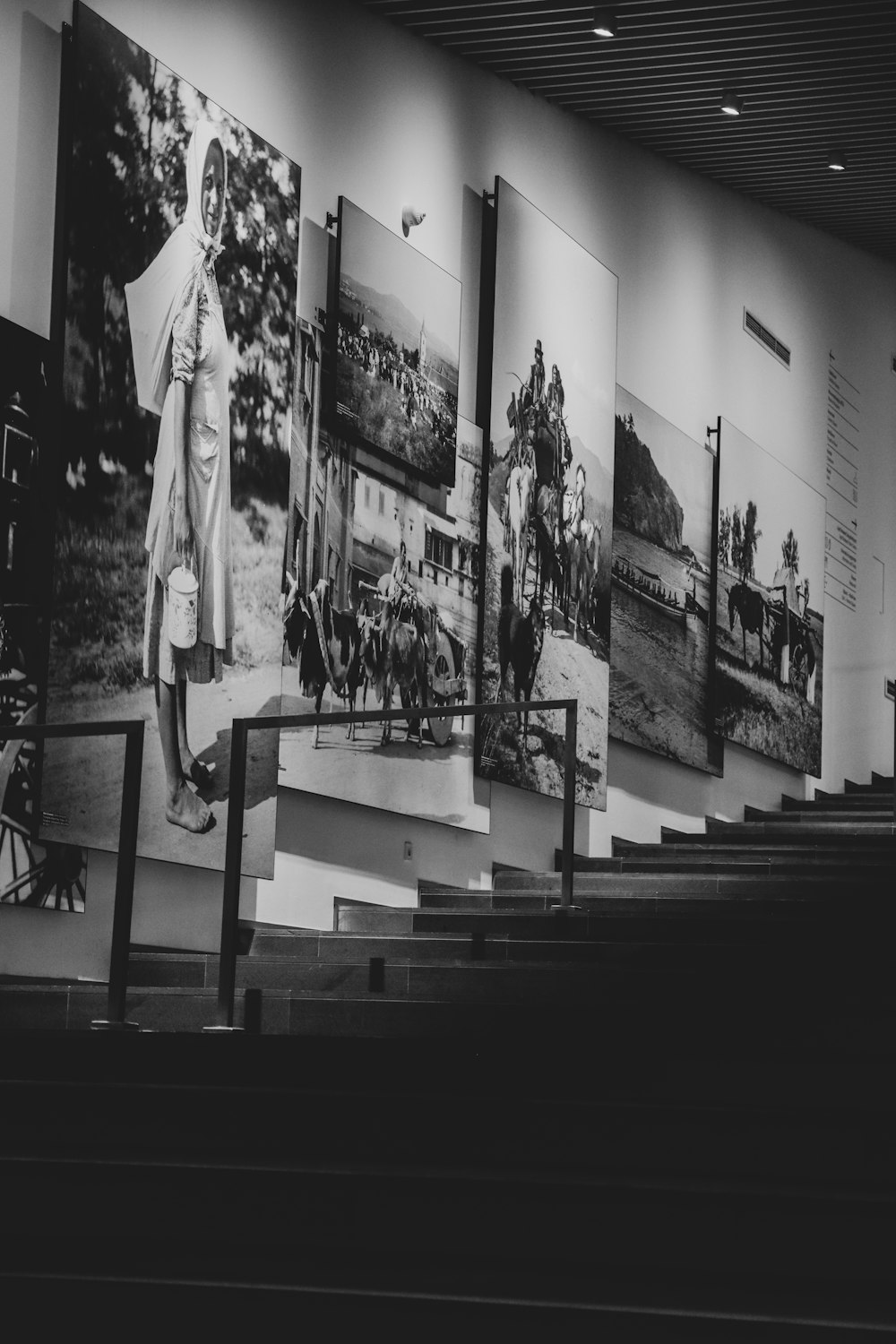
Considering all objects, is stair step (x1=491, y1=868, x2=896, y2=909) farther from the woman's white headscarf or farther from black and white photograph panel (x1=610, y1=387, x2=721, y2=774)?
the woman's white headscarf

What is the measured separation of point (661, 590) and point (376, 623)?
126 inches

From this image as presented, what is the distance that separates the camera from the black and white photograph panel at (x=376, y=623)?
23.6 feet

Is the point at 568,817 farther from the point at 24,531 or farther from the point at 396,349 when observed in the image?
the point at 396,349

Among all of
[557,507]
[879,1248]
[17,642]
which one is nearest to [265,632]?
[17,642]

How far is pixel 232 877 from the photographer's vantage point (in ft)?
17.9

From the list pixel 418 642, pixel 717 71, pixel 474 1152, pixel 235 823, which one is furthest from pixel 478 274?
pixel 474 1152

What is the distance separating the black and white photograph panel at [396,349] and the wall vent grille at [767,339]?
12.7ft

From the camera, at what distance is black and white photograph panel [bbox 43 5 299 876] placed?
650cm

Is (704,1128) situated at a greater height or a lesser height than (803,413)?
lesser

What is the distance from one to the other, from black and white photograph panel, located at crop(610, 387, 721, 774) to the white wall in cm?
20

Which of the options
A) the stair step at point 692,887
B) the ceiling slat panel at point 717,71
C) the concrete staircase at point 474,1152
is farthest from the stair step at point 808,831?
the ceiling slat panel at point 717,71

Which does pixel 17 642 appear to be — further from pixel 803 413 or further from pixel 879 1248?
pixel 803 413

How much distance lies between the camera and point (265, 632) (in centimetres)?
756

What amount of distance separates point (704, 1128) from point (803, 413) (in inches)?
389
